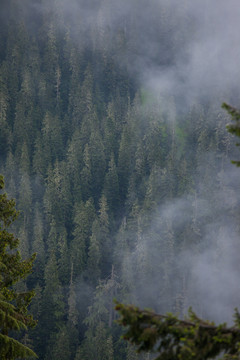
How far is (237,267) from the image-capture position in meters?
62.2

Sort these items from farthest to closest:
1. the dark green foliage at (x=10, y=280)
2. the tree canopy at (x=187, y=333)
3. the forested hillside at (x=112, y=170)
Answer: the forested hillside at (x=112, y=170), the dark green foliage at (x=10, y=280), the tree canopy at (x=187, y=333)

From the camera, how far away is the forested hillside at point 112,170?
58594 mm

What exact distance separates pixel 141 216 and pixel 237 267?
1706 cm

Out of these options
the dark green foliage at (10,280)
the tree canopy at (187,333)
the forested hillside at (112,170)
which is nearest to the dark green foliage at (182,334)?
the tree canopy at (187,333)

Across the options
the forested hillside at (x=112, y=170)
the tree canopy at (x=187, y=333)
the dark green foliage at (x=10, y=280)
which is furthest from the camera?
the forested hillside at (x=112, y=170)

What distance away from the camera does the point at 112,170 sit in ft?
245

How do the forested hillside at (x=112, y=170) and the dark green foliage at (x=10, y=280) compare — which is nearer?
the dark green foliage at (x=10, y=280)

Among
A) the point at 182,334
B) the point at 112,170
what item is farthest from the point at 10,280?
the point at 112,170

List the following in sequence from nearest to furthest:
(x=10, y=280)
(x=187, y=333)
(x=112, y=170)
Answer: (x=187, y=333) → (x=10, y=280) → (x=112, y=170)

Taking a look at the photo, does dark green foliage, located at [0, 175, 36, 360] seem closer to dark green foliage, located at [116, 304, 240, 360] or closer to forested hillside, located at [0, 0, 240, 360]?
dark green foliage, located at [116, 304, 240, 360]

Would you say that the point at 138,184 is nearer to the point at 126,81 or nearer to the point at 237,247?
the point at 237,247

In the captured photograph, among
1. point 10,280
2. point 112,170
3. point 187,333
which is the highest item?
point 112,170

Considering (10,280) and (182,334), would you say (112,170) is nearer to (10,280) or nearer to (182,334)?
(10,280)

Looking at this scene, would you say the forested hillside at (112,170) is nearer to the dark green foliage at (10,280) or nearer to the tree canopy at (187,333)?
the dark green foliage at (10,280)
